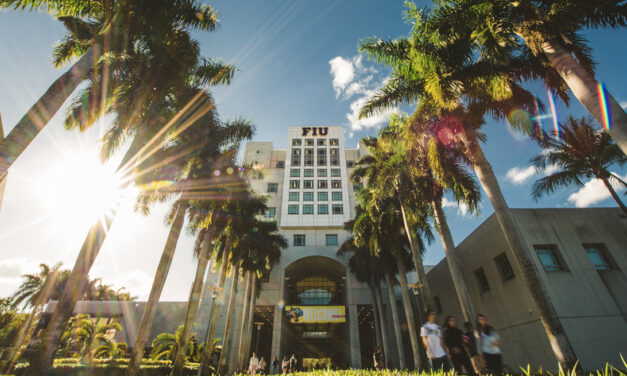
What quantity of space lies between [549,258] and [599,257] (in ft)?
9.42

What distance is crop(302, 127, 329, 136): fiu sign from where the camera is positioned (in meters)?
50.3

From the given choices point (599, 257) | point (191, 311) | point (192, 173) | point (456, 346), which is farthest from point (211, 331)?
point (599, 257)

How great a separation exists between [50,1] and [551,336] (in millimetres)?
16585

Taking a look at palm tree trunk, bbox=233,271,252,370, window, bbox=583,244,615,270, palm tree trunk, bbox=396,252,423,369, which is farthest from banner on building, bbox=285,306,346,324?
window, bbox=583,244,615,270

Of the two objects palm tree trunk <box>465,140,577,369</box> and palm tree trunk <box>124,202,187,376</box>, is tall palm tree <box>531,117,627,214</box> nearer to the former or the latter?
palm tree trunk <box>465,140,577,369</box>

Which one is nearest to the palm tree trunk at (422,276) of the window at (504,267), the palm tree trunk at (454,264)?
the palm tree trunk at (454,264)

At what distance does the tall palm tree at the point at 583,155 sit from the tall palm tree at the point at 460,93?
6.91 metres

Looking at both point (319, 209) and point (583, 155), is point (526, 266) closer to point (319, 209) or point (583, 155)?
point (583, 155)

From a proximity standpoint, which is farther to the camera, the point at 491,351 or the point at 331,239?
the point at 331,239

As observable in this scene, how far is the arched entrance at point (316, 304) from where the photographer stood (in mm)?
36062

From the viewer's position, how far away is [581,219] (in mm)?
16078

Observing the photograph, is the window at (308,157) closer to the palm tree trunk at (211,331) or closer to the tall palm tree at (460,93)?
the palm tree trunk at (211,331)

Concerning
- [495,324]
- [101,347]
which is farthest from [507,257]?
[101,347]

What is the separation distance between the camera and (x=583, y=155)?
16.0 metres
